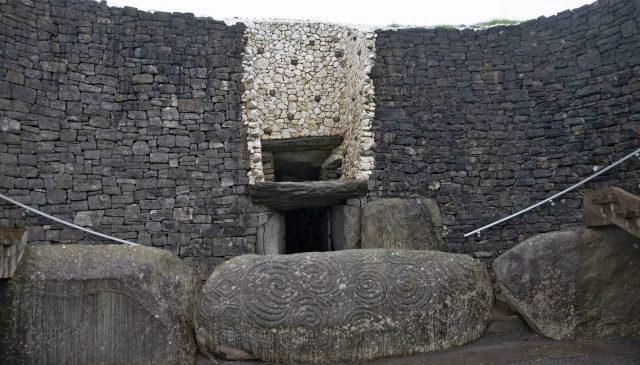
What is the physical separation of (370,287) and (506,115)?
4867 mm

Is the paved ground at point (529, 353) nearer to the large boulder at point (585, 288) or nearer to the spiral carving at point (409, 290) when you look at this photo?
the large boulder at point (585, 288)

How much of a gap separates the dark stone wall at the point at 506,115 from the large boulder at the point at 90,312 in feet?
14.0

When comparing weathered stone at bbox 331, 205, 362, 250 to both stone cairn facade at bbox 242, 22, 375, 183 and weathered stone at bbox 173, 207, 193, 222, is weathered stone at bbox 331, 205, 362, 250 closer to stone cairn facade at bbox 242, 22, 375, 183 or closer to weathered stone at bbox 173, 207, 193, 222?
stone cairn facade at bbox 242, 22, 375, 183

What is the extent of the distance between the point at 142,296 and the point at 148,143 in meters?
3.45

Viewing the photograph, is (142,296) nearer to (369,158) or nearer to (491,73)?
(369,158)

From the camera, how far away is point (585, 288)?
220 inches

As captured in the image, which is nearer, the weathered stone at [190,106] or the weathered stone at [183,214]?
the weathered stone at [183,214]

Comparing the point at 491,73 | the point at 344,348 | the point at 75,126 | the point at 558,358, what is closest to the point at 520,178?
the point at 491,73

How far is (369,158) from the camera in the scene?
27.7 feet

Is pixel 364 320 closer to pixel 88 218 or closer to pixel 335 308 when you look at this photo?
pixel 335 308

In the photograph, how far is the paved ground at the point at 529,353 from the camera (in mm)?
5070

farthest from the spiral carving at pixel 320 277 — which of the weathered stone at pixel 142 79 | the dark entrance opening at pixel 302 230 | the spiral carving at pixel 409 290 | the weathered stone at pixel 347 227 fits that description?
the dark entrance opening at pixel 302 230

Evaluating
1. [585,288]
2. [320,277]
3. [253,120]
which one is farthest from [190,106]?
[585,288]

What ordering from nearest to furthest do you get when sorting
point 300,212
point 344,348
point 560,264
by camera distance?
point 344,348, point 560,264, point 300,212
